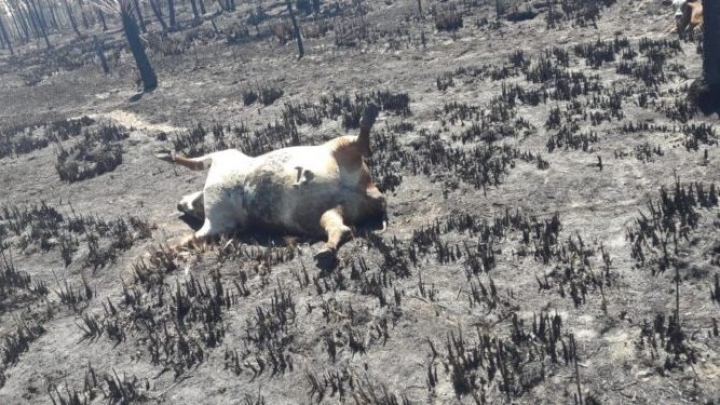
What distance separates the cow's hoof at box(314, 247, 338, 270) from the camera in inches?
293

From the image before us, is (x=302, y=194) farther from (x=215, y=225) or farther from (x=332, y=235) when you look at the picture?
(x=215, y=225)

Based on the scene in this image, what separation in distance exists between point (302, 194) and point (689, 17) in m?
12.7

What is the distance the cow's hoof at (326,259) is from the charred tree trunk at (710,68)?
7.34 meters

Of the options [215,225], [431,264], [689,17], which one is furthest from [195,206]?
[689,17]

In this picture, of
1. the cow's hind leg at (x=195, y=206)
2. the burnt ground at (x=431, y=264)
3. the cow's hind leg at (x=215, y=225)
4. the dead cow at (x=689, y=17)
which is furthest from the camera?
the dead cow at (x=689, y=17)

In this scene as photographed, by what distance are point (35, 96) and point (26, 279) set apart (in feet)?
78.7

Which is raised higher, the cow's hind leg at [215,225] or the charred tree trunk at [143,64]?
the charred tree trunk at [143,64]

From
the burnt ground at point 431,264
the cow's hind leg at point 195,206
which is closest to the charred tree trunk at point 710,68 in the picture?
the burnt ground at point 431,264

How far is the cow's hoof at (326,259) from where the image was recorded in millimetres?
7434

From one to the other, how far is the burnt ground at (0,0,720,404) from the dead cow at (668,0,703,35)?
47 centimetres

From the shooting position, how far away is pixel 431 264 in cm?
725

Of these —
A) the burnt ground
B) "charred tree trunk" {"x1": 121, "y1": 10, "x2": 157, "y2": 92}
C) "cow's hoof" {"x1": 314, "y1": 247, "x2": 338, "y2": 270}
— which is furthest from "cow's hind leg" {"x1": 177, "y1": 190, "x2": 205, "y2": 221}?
"charred tree trunk" {"x1": 121, "y1": 10, "x2": 157, "y2": 92}

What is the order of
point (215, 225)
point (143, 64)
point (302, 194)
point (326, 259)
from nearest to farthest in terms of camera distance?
point (326, 259) → point (302, 194) → point (215, 225) → point (143, 64)

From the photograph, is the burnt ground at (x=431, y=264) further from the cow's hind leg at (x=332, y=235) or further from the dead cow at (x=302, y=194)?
the dead cow at (x=302, y=194)
